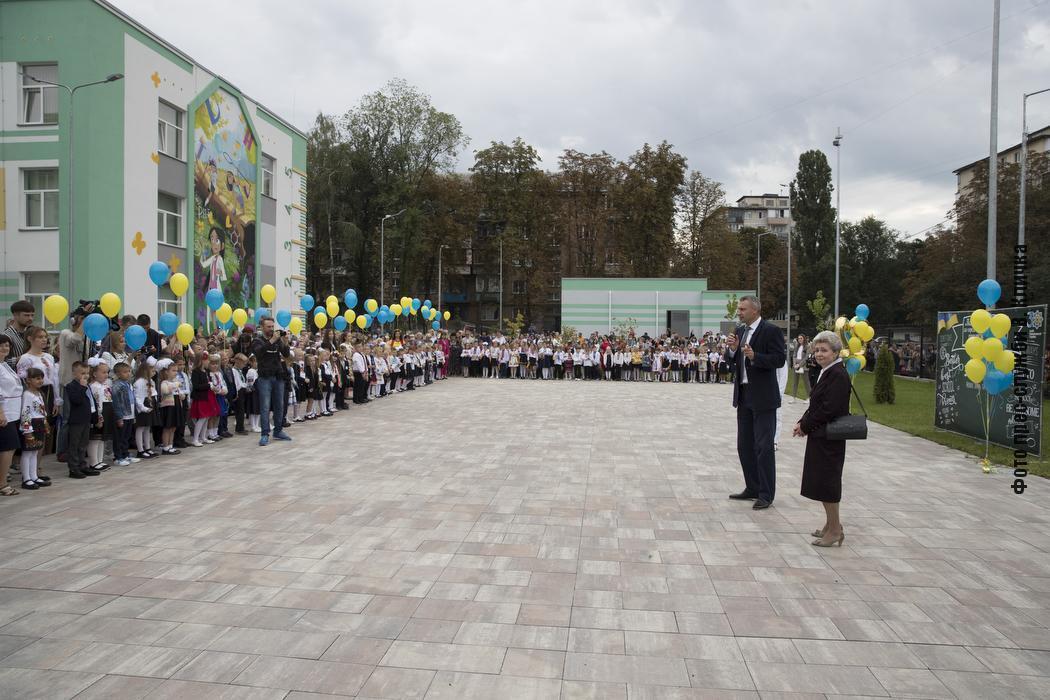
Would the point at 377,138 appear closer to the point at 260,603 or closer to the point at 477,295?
the point at 477,295

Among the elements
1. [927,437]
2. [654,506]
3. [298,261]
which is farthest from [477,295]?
[654,506]

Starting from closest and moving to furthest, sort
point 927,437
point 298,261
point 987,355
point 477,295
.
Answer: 1. point 987,355
2. point 927,437
3. point 298,261
4. point 477,295

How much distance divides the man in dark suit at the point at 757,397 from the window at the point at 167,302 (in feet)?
64.3

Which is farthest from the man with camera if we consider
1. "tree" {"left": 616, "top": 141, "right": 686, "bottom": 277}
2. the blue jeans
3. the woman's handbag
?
"tree" {"left": 616, "top": 141, "right": 686, "bottom": 277}

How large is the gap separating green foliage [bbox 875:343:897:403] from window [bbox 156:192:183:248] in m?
22.0

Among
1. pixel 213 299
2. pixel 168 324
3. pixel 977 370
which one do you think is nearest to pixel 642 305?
pixel 213 299

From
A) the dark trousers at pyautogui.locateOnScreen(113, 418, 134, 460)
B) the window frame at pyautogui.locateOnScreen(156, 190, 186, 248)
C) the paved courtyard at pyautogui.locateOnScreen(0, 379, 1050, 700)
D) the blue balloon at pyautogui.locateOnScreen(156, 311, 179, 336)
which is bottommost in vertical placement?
the paved courtyard at pyautogui.locateOnScreen(0, 379, 1050, 700)

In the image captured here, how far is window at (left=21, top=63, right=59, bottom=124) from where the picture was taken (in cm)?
1967

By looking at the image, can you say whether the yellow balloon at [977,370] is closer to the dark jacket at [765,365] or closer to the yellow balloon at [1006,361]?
the yellow balloon at [1006,361]

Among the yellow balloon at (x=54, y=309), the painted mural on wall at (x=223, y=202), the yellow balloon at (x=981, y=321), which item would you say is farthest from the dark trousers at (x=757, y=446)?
the painted mural on wall at (x=223, y=202)

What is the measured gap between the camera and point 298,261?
3294 centimetres

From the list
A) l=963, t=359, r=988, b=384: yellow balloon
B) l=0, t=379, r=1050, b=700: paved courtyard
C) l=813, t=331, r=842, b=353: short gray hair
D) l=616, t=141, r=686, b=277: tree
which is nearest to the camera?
l=0, t=379, r=1050, b=700: paved courtyard

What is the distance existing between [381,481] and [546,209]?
46625mm

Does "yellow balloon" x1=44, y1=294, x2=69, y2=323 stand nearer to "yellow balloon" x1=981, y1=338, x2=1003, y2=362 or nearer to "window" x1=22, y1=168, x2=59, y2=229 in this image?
"window" x1=22, y1=168, x2=59, y2=229
